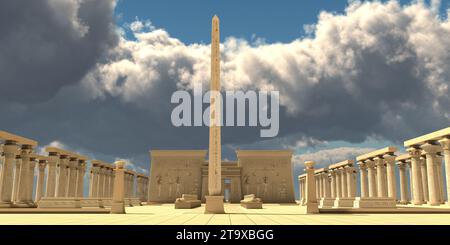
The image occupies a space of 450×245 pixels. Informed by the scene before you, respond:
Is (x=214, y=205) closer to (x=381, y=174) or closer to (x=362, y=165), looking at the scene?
(x=381, y=174)

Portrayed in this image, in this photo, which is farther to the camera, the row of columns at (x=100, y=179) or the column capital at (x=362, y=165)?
the row of columns at (x=100, y=179)

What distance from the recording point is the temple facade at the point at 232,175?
58656 mm

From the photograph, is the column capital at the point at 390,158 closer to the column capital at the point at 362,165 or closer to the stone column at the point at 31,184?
the column capital at the point at 362,165

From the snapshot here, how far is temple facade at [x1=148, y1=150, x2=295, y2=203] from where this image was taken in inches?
2309

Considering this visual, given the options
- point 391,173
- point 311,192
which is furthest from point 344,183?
point 311,192

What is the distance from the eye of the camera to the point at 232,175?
58.7m

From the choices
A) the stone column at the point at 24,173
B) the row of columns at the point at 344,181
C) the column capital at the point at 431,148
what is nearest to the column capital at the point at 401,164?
the row of columns at the point at 344,181

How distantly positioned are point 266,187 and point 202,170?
376 inches

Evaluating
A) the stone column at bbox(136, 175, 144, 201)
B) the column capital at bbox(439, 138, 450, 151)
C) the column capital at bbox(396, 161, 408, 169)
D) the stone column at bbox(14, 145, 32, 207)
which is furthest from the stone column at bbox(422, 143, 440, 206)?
the stone column at bbox(136, 175, 144, 201)
